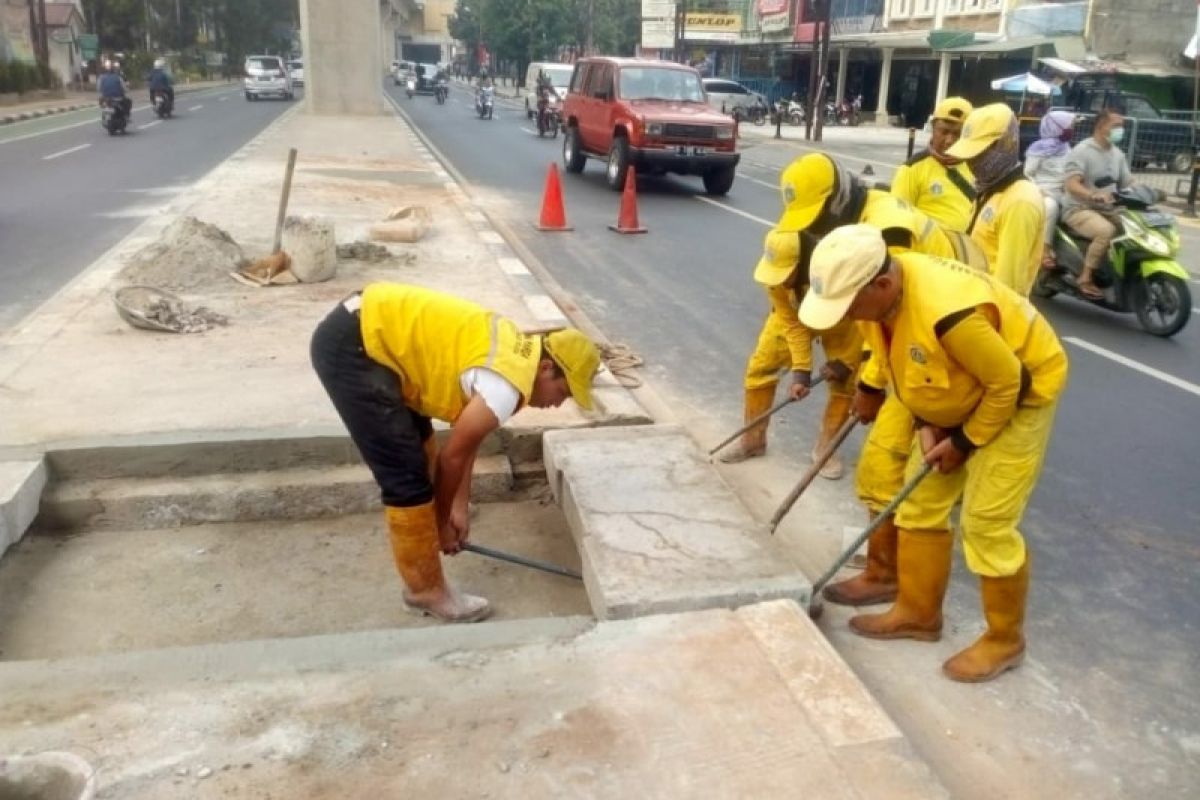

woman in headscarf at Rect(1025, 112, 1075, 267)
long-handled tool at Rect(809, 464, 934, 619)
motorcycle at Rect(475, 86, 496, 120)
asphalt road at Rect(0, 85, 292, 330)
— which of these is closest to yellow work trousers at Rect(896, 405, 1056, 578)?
long-handled tool at Rect(809, 464, 934, 619)

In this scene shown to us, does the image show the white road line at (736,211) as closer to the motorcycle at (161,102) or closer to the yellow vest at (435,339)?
the yellow vest at (435,339)

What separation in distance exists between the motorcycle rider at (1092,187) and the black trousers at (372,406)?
20.7ft

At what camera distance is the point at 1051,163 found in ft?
27.8

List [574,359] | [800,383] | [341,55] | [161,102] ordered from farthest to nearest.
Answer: [341,55] → [161,102] → [800,383] → [574,359]

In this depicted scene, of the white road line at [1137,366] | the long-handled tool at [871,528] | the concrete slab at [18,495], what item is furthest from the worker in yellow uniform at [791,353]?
the concrete slab at [18,495]

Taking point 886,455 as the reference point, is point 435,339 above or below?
above

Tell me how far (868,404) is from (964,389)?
3.27 ft

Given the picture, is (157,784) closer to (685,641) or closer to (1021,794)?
(685,641)

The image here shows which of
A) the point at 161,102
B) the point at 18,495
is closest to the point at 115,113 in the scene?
the point at 161,102

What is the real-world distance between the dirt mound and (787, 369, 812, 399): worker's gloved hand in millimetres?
4937

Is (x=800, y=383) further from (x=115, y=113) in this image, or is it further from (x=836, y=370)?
(x=115, y=113)

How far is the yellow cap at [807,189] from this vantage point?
4180mm

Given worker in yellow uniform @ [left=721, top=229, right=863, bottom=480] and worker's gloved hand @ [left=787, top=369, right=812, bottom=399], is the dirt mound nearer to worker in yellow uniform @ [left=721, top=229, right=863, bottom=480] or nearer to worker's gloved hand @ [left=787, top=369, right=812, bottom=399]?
worker in yellow uniform @ [left=721, top=229, right=863, bottom=480]

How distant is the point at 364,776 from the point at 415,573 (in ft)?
3.70
